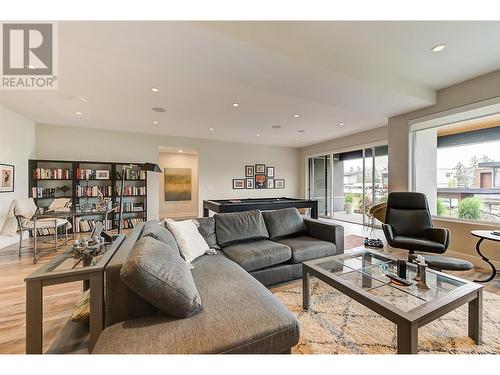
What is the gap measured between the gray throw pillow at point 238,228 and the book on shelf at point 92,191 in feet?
13.3

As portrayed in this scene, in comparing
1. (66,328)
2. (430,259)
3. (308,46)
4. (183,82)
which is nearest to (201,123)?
(183,82)

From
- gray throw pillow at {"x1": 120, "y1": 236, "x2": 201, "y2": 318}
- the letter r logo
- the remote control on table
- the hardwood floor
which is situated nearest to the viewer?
gray throw pillow at {"x1": 120, "y1": 236, "x2": 201, "y2": 318}

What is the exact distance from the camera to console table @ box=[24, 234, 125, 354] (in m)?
1.21

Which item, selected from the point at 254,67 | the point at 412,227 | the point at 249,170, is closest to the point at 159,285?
the point at 254,67

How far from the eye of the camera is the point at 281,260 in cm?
236

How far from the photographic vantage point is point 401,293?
159cm

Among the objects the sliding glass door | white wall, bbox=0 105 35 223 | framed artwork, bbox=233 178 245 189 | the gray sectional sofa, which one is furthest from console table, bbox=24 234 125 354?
the sliding glass door

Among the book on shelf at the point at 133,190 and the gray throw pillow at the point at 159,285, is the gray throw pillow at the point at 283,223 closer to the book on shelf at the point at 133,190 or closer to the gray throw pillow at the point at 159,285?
the gray throw pillow at the point at 159,285

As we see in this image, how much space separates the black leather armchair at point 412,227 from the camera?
2729 millimetres

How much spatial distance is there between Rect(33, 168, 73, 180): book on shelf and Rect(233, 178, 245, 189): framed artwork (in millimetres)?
4222

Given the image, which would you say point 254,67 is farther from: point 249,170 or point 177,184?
point 177,184

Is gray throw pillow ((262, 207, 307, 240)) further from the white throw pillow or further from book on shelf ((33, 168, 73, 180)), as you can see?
book on shelf ((33, 168, 73, 180))

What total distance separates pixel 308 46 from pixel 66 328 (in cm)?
335
